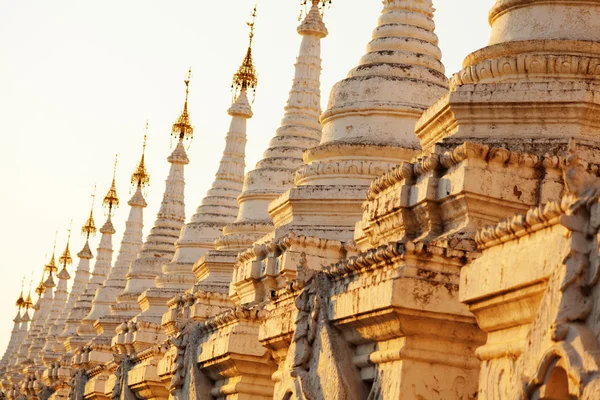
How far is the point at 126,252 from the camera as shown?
51.8 metres

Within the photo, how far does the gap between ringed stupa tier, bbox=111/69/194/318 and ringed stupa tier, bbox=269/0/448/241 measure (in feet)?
70.7

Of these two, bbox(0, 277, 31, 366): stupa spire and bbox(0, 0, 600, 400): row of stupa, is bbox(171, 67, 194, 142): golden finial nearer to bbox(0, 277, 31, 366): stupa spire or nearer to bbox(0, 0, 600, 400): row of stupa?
bbox(0, 0, 600, 400): row of stupa

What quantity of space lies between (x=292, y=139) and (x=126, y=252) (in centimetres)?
2530

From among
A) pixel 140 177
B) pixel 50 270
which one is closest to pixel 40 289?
pixel 50 270

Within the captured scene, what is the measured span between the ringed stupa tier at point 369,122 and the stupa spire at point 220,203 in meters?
13.8

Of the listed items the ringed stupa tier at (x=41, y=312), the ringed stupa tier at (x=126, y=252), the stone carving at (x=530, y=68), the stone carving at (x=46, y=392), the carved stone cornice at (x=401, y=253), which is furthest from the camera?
the ringed stupa tier at (x=41, y=312)

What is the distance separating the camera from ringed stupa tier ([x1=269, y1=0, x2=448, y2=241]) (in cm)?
2089

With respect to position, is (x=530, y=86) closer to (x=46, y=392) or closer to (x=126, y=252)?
(x=46, y=392)

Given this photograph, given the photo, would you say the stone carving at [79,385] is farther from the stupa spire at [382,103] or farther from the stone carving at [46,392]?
the stupa spire at [382,103]

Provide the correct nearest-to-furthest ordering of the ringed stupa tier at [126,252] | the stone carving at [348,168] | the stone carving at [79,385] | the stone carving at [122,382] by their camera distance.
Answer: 1. the stone carving at [348,168]
2. the stone carving at [122,382]
3. the stone carving at [79,385]
4. the ringed stupa tier at [126,252]

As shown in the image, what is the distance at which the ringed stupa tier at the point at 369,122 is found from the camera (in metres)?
20.9

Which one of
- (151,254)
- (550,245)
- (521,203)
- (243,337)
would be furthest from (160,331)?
(550,245)

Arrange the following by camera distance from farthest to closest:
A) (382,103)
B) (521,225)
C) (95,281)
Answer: (95,281) < (382,103) < (521,225)

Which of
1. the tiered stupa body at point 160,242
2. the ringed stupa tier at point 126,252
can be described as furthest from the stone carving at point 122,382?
the ringed stupa tier at point 126,252
